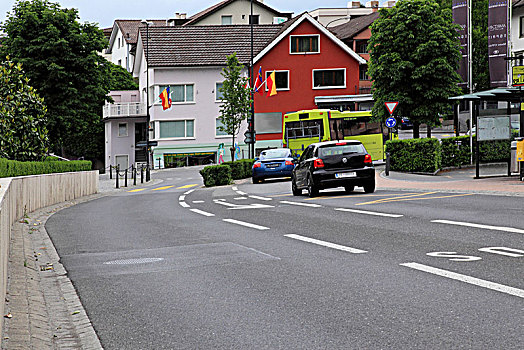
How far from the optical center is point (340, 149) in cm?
2145

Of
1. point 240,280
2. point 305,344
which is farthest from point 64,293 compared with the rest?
point 305,344

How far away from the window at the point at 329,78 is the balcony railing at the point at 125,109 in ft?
58.0

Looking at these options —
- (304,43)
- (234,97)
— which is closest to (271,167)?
(234,97)

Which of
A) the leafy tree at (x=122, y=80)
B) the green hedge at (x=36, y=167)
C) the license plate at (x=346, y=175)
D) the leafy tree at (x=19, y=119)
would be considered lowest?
the license plate at (x=346, y=175)

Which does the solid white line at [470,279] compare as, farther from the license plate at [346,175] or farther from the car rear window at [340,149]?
the car rear window at [340,149]

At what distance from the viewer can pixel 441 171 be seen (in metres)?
34.3

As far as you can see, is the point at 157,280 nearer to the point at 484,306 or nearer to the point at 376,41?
the point at 484,306

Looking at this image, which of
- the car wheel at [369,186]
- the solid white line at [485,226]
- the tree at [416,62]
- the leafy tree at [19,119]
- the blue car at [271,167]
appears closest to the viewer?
the solid white line at [485,226]

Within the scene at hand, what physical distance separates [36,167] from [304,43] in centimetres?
5075

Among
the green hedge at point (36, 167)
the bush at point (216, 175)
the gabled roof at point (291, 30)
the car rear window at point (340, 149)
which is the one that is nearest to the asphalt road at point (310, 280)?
the green hedge at point (36, 167)

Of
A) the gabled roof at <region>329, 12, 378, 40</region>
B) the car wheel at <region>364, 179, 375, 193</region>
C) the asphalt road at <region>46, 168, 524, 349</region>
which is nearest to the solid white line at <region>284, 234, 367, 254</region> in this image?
the asphalt road at <region>46, 168, 524, 349</region>

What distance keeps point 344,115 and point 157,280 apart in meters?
38.8

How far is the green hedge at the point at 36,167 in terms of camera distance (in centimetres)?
1768

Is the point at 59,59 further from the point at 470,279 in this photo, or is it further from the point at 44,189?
the point at 470,279
